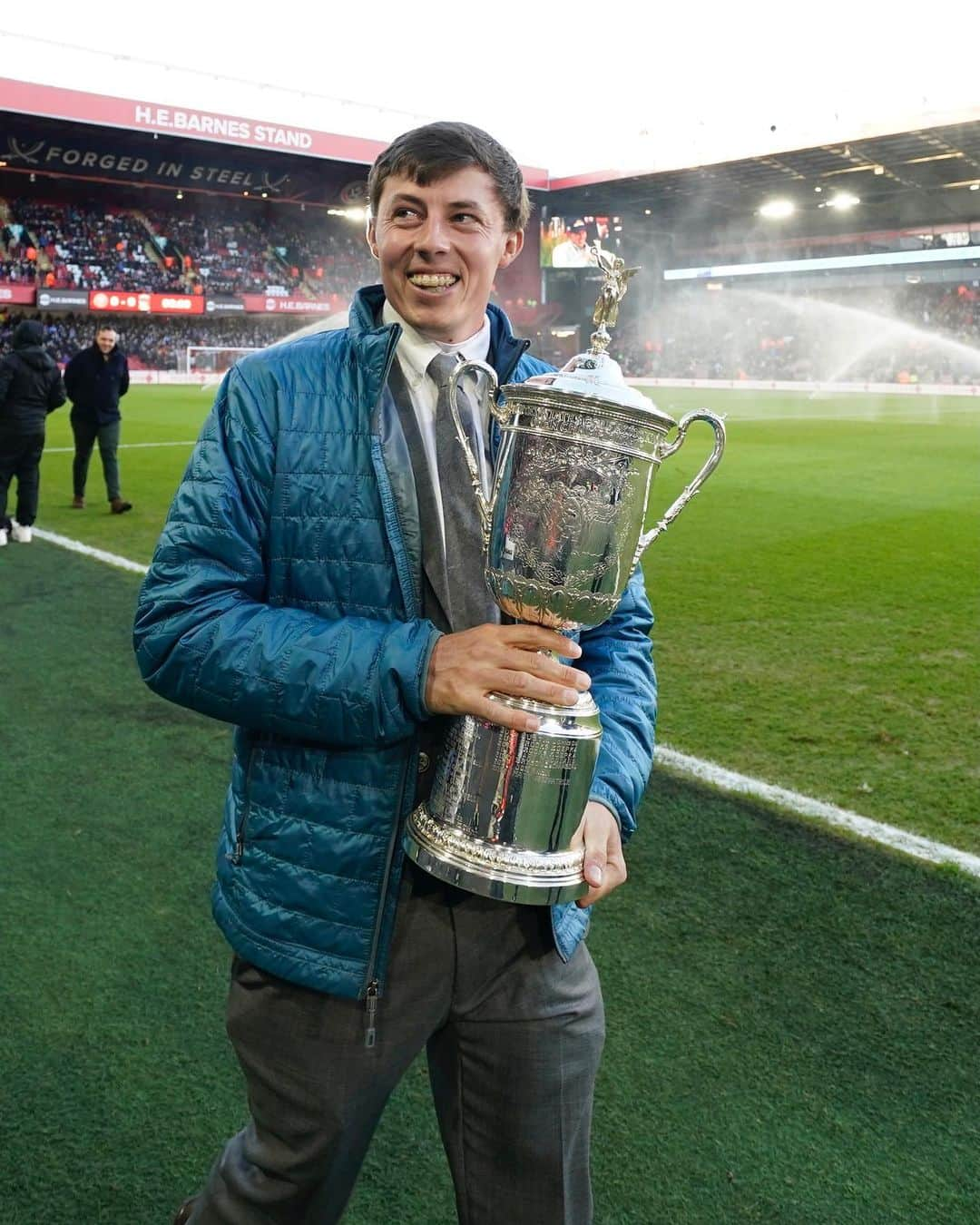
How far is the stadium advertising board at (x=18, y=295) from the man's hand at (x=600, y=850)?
38646 mm

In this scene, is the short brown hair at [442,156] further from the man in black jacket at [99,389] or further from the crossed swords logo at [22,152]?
the crossed swords logo at [22,152]

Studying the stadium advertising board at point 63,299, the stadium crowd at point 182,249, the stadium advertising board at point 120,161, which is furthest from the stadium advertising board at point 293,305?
the stadium advertising board at point 63,299

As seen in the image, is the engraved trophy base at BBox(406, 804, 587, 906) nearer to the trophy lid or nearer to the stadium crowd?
the trophy lid

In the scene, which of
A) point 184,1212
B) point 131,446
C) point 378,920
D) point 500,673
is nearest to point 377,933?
point 378,920

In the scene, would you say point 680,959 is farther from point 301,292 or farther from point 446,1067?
point 301,292

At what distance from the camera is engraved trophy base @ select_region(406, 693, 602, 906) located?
1324 millimetres

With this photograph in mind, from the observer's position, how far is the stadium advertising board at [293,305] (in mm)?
41719

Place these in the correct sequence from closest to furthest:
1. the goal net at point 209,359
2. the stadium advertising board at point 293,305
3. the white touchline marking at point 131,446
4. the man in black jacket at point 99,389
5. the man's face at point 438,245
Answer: the man's face at point 438,245
the man in black jacket at point 99,389
the white touchline marking at point 131,446
the goal net at point 209,359
the stadium advertising board at point 293,305

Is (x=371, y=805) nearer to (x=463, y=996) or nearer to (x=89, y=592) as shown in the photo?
(x=463, y=996)

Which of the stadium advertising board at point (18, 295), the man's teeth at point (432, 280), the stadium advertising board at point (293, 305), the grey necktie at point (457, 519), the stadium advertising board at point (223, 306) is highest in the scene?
the man's teeth at point (432, 280)

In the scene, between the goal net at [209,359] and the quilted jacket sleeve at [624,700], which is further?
the goal net at [209,359]

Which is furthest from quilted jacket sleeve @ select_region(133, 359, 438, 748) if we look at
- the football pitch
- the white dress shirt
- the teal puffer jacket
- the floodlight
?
the floodlight

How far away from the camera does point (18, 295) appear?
35.5 meters

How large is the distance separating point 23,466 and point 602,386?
7.54 metres
